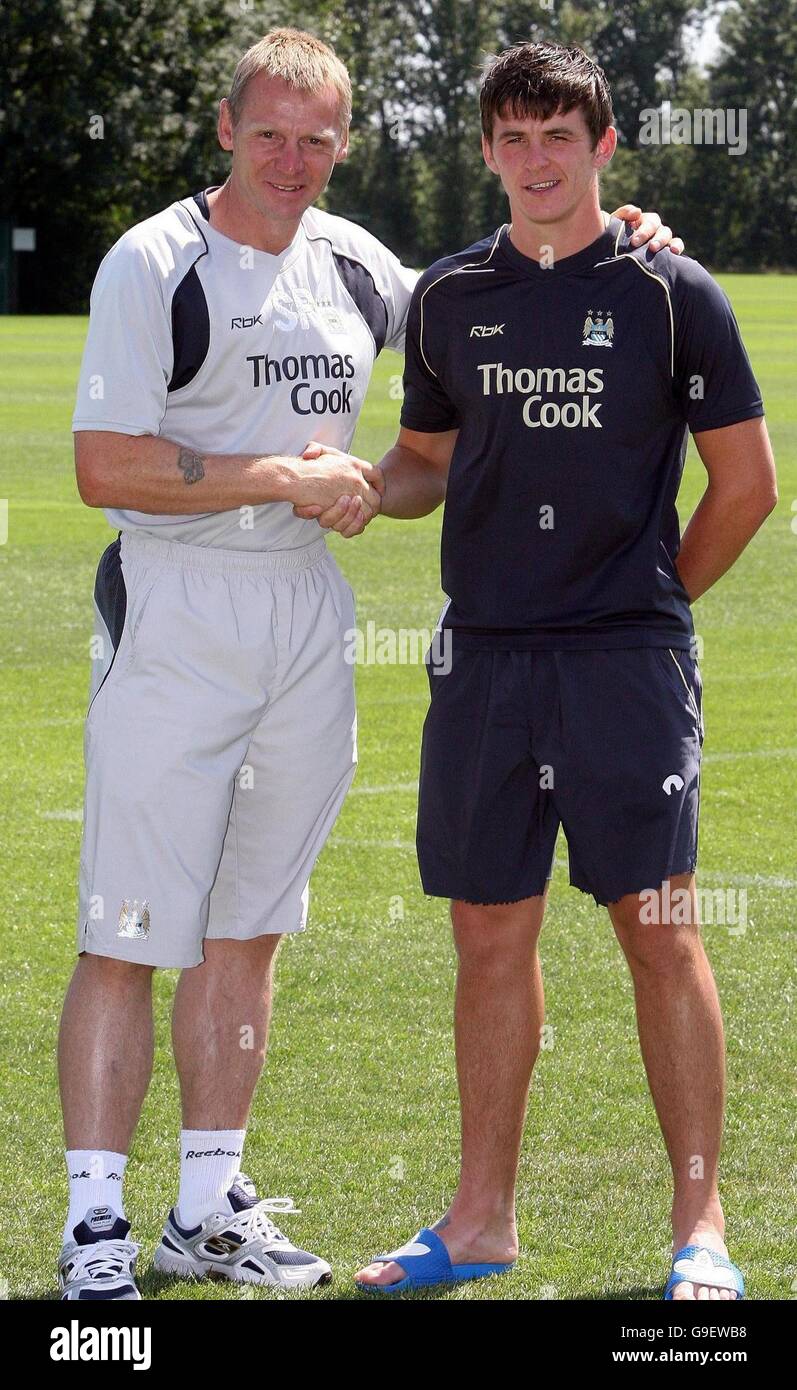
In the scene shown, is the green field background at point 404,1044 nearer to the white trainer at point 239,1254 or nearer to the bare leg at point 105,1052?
the white trainer at point 239,1254

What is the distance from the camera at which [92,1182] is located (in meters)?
3.37

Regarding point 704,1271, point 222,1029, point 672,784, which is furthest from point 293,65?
point 704,1271

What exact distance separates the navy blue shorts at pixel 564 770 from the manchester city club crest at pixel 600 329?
1.89 ft

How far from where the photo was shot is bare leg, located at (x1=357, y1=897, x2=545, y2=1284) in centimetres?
357

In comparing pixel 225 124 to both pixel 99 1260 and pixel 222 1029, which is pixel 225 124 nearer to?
pixel 222 1029

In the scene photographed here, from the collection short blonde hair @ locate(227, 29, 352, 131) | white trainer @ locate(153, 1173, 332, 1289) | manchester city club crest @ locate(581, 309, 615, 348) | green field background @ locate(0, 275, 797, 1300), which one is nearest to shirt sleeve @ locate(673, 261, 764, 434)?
manchester city club crest @ locate(581, 309, 615, 348)

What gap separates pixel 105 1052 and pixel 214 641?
2.67ft

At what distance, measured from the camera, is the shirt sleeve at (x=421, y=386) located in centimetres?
355

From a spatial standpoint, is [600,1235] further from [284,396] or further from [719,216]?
[719,216]

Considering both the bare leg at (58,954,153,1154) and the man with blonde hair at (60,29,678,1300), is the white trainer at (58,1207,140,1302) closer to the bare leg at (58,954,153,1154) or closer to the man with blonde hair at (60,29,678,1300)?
the man with blonde hair at (60,29,678,1300)

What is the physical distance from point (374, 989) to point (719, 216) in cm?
7362

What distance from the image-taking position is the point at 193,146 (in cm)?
4753

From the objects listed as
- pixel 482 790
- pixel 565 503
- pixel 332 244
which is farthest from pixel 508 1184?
pixel 332 244

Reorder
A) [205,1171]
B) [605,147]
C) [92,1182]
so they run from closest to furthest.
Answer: [92,1182] < [605,147] < [205,1171]
